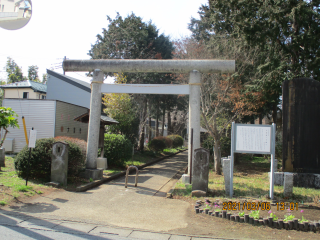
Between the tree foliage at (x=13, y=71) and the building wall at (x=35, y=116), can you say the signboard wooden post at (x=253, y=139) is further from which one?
the tree foliage at (x=13, y=71)

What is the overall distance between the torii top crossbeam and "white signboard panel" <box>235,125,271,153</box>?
298cm

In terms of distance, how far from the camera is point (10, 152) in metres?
15.7

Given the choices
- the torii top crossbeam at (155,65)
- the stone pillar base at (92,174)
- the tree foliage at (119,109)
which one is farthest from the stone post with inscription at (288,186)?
the tree foliage at (119,109)

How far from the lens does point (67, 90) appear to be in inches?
933

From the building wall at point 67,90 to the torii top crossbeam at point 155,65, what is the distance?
1229 cm

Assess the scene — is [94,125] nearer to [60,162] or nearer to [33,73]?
[60,162]

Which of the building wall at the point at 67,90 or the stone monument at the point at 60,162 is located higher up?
the building wall at the point at 67,90

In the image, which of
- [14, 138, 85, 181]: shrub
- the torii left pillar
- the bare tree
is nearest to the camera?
[14, 138, 85, 181]: shrub

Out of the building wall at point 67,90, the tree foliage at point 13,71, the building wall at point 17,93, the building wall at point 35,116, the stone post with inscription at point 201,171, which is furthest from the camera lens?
the tree foliage at point 13,71

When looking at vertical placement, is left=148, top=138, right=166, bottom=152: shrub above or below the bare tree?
below

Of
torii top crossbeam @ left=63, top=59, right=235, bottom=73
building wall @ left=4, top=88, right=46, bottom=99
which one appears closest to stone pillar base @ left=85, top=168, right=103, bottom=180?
torii top crossbeam @ left=63, top=59, right=235, bottom=73

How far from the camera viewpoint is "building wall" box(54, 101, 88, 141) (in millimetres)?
15867

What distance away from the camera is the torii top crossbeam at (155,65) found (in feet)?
33.2

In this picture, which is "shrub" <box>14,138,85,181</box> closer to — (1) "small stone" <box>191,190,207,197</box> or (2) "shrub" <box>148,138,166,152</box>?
(1) "small stone" <box>191,190,207,197</box>
